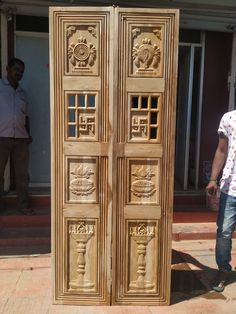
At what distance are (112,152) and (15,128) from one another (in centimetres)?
230

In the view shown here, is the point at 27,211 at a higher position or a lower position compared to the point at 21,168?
lower

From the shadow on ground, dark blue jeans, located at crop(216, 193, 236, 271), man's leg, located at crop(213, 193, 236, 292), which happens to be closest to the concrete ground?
the shadow on ground

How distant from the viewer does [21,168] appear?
506 cm

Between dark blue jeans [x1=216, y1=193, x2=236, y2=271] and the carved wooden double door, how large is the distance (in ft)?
Result: 2.09

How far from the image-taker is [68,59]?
297 centimetres

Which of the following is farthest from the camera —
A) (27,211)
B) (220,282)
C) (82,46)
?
(27,211)

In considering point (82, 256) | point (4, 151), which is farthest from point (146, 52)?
point (4, 151)

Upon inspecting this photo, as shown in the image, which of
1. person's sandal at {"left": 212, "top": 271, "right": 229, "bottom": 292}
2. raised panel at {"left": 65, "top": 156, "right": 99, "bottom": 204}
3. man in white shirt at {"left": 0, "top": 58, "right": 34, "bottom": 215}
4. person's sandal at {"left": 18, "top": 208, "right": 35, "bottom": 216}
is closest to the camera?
raised panel at {"left": 65, "top": 156, "right": 99, "bottom": 204}

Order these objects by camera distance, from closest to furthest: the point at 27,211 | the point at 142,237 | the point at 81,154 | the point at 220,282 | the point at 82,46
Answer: the point at 82,46 → the point at 81,154 → the point at 142,237 → the point at 220,282 → the point at 27,211

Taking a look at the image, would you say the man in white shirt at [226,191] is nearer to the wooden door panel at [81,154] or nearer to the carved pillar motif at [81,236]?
the wooden door panel at [81,154]

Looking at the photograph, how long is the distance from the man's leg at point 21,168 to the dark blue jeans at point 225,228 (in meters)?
2.55

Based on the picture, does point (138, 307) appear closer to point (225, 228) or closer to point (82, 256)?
point (82, 256)

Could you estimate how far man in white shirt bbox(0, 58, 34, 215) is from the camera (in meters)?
4.91

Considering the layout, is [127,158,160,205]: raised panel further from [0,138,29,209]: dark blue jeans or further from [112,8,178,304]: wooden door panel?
[0,138,29,209]: dark blue jeans
